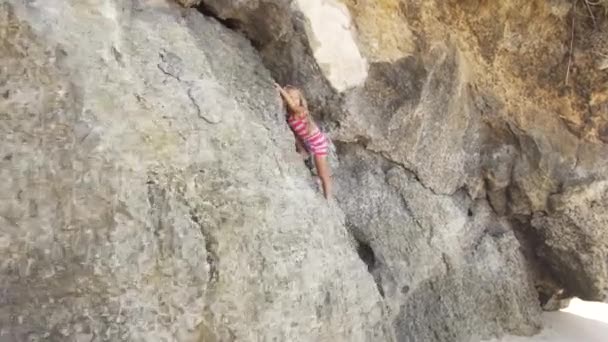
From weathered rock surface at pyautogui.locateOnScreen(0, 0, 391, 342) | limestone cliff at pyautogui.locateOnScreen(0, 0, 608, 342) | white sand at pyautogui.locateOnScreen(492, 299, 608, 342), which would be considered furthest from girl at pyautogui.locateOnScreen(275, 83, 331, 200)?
white sand at pyautogui.locateOnScreen(492, 299, 608, 342)

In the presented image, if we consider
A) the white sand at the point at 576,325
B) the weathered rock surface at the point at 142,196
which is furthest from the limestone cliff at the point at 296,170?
the white sand at the point at 576,325

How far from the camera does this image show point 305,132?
11.6 ft

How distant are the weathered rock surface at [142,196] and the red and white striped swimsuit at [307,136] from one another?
1.01 ft

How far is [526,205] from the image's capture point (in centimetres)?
466

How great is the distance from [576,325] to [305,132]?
272 centimetres

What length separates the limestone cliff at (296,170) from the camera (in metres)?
2.35

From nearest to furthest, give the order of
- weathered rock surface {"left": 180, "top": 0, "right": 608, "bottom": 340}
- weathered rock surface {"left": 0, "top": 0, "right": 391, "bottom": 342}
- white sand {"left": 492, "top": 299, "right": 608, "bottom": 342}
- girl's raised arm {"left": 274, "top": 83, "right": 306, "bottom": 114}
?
weathered rock surface {"left": 0, "top": 0, "right": 391, "bottom": 342} < girl's raised arm {"left": 274, "top": 83, "right": 306, "bottom": 114} < weathered rock surface {"left": 180, "top": 0, "right": 608, "bottom": 340} < white sand {"left": 492, "top": 299, "right": 608, "bottom": 342}

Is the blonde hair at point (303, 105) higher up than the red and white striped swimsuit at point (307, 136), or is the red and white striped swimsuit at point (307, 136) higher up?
the blonde hair at point (303, 105)

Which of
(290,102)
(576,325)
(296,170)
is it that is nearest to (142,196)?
(296,170)

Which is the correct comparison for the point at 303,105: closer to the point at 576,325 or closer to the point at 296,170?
the point at 296,170

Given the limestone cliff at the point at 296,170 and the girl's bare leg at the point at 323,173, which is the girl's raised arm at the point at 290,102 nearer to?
the limestone cliff at the point at 296,170

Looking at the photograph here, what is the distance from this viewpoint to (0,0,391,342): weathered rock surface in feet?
7.55

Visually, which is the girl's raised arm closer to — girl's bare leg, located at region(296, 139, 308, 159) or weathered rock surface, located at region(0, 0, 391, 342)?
girl's bare leg, located at region(296, 139, 308, 159)

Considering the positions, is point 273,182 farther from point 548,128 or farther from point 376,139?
point 548,128
